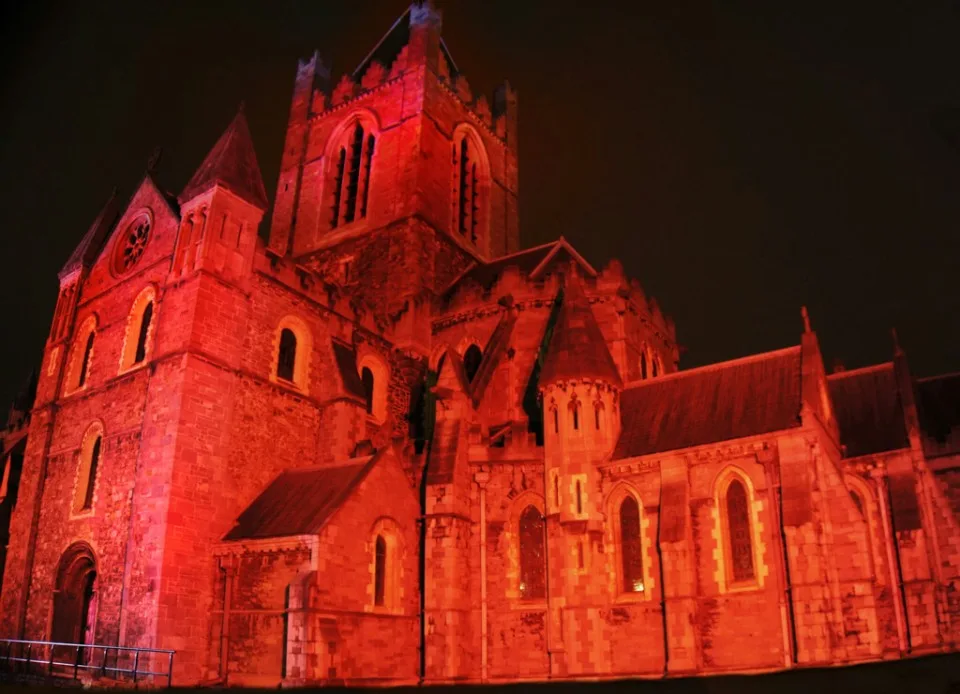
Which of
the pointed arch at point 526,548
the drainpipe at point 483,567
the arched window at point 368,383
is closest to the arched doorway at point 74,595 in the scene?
the arched window at point 368,383

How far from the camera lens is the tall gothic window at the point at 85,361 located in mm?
26719

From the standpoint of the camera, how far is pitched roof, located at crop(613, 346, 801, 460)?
21484 millimetres

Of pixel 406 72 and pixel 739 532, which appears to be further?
pixel 406 72

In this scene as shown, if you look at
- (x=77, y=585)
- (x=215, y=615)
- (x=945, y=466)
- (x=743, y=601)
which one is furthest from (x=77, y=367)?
(x=945, y=466)

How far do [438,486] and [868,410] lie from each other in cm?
1354

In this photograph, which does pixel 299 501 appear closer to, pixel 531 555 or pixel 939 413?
pixel 531 555

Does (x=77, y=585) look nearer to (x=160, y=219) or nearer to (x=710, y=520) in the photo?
(x=160, y=219)

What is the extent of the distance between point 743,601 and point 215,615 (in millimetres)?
13007

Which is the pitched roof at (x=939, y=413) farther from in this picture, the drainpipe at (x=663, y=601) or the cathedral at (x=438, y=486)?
the drainpipe at (x=663, y=601)

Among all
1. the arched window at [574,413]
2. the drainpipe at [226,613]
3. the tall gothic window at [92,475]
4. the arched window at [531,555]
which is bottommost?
the drainpipe at [226,613]

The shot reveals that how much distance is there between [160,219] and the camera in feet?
85.5

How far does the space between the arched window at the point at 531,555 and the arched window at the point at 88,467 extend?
12.5 metres

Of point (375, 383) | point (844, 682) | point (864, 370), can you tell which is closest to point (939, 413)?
point (864, 370)

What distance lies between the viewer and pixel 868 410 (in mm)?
25609
